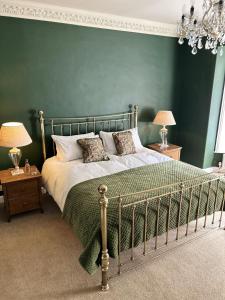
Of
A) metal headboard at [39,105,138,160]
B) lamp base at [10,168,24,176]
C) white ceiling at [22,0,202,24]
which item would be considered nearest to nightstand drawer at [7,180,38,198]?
lamp base at [10,168,24,176]

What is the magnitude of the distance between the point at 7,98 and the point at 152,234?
2668 mm

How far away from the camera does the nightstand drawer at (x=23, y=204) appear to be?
3.20 metres

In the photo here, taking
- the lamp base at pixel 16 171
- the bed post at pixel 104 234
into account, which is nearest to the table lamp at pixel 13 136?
the lamp base at pixel 16 171

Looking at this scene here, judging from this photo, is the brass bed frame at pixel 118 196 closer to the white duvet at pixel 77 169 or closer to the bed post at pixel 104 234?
the bed post at pixel 104 234

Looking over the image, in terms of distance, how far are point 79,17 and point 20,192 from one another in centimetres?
269

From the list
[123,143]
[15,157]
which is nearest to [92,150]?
[123,143]

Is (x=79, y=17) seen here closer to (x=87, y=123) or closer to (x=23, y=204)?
(x=87, y=123)

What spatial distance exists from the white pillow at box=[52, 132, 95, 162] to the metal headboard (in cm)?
25

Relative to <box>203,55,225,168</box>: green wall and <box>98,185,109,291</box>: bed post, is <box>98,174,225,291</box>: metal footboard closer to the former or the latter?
<box>98,185,109,291</box>: bed post

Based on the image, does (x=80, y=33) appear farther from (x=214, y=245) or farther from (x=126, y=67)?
(x=214, y=245)

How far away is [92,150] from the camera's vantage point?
11.5 ft

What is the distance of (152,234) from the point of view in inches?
91.6

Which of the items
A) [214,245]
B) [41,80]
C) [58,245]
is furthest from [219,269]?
[41,80]

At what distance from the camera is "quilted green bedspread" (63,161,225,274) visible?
6.84ft
